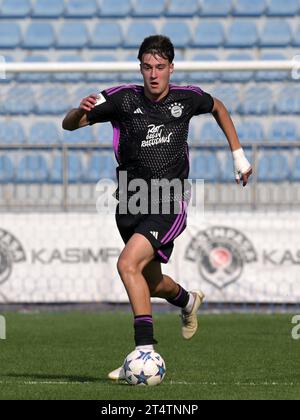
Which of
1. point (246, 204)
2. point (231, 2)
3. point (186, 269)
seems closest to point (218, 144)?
point (246, 204)

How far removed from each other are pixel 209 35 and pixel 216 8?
57 centimetres

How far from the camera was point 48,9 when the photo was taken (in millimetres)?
16953

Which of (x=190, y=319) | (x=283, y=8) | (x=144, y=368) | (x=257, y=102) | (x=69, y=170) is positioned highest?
(x=283, y=8)

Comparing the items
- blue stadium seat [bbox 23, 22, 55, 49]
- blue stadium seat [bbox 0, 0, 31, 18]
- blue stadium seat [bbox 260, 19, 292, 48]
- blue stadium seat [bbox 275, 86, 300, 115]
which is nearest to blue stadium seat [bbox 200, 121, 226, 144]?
blue stadium seat [bbox 275, 86, 300, 115]

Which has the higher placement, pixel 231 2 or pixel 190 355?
pixel 231 2

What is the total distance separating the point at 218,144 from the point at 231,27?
403 centimetres

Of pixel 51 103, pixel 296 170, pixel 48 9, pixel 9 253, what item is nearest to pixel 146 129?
pixel 9 253

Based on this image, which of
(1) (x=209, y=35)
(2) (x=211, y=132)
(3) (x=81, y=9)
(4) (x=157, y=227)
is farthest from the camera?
(3) (x=81, y=9)

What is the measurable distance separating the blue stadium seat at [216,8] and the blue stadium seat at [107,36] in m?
1.39

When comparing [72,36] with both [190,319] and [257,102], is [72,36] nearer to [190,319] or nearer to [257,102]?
[257,102]

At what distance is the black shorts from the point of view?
6.67 m
